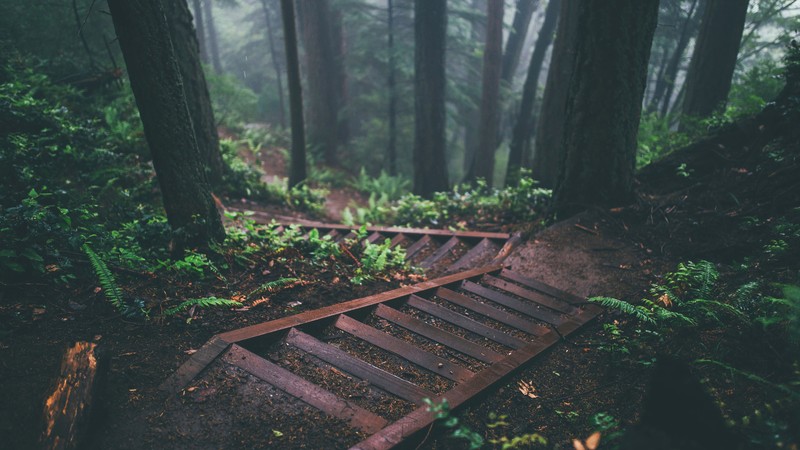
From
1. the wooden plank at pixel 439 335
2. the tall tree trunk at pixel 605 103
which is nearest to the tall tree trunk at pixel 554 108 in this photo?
the tall tree trunk at pixel 605 103

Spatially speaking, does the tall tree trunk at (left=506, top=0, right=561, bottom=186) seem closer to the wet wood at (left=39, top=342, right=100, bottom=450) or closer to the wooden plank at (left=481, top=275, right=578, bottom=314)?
the wooden plank at (left=481, top=275, right=578, bottom=314)

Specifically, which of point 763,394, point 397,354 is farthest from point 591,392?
point 397,354

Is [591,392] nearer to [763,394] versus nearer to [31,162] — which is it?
[763,394]

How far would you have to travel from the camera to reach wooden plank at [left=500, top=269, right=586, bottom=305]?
4870 millimetres

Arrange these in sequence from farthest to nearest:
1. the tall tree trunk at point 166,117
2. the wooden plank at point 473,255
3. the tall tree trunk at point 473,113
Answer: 1. the tall tree trunk at point 473,113
2. the wooden plank at point 473,255
3. the tall tree trunk at point 166,117

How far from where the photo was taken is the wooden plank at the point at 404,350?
335 cm

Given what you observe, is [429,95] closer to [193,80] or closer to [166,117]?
[193,80]

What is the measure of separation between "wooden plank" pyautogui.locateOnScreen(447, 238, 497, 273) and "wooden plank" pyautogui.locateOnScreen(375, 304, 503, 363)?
2267 millimetres

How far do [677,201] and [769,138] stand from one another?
1510mm

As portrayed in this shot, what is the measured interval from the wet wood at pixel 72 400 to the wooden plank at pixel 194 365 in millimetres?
445

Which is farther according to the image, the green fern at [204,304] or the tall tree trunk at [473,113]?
the tall tree trunk at [473,113]

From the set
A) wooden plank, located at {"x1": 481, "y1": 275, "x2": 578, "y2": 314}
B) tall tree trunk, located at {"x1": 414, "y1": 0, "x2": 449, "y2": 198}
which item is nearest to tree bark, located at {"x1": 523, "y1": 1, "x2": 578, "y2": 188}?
tall tree trunk, located at {"x1": 414, "y1": 0, "x2": 449, "y2": 198}

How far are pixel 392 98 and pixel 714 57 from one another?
12.2 m

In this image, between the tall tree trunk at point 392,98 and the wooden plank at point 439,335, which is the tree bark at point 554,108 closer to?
the wooden plank at point 439,335
